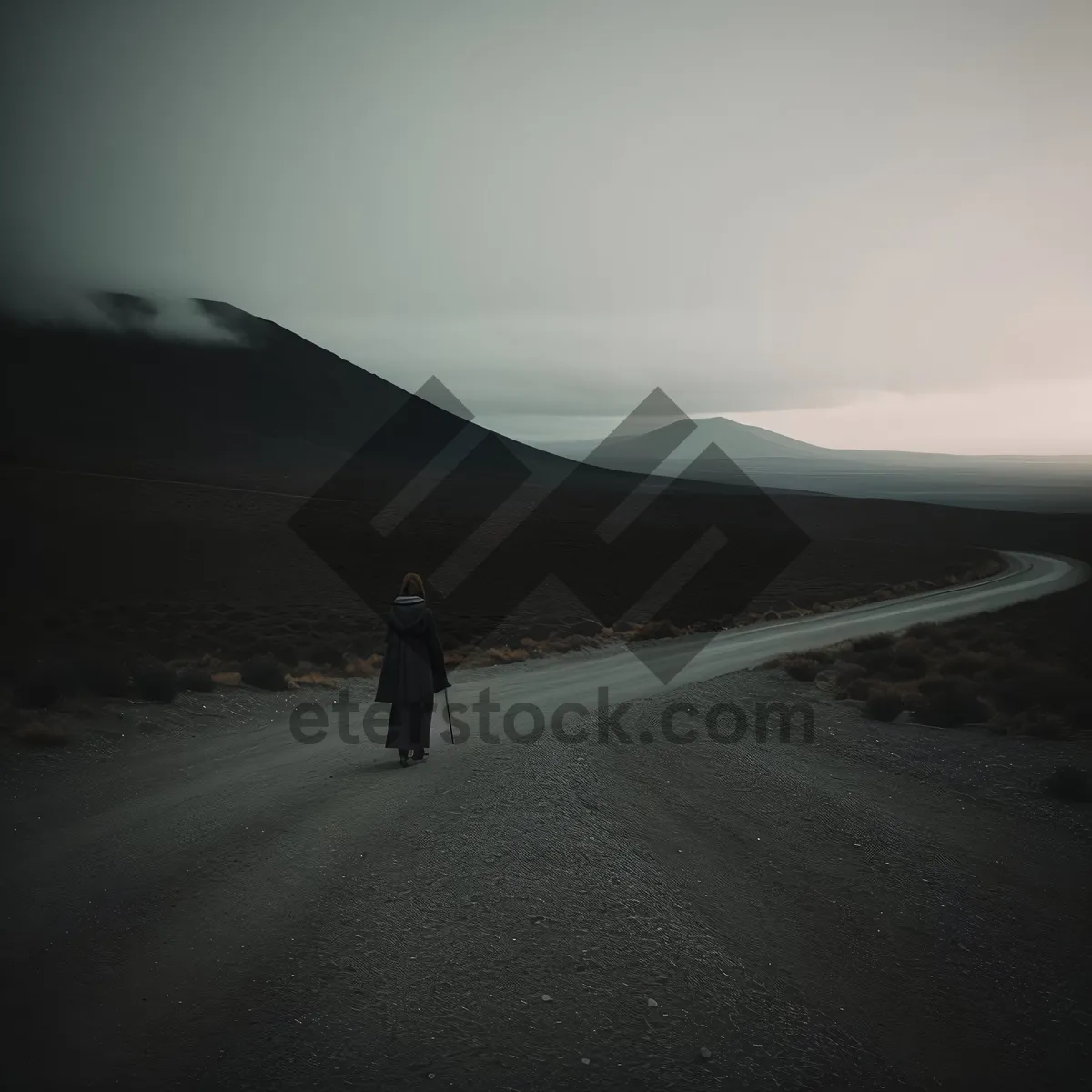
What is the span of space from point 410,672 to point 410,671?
2 cm

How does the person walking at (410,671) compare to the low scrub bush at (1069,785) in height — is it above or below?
above

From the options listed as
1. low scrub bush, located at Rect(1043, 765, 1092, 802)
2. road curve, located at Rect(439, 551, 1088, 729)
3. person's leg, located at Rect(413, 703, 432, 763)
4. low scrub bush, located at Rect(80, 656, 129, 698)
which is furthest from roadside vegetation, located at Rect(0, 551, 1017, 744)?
low scrub bush, located at Rect(1043, 765, 1092, 802)

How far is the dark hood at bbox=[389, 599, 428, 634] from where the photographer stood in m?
9.33

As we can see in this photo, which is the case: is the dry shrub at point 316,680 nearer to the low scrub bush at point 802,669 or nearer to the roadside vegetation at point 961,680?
the low scrub bush at point 802,669

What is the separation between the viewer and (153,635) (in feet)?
72.0

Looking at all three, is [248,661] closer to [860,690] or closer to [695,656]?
[695,656]

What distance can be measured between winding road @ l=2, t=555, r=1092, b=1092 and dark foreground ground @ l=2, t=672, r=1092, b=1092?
0.02 m

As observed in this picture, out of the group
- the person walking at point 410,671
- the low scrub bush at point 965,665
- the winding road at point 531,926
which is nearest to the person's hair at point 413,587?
the person walking at point 410,671

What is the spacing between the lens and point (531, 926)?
564 cm

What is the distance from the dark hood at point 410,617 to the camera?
367 inches

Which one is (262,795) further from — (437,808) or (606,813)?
(606,813)

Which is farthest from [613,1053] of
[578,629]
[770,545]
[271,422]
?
[271,422]

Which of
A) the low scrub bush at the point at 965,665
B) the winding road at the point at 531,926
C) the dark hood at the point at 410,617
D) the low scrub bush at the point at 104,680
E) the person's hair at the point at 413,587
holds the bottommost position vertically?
the winding road at the point at 531,926

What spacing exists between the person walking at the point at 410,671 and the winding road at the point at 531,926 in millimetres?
515
